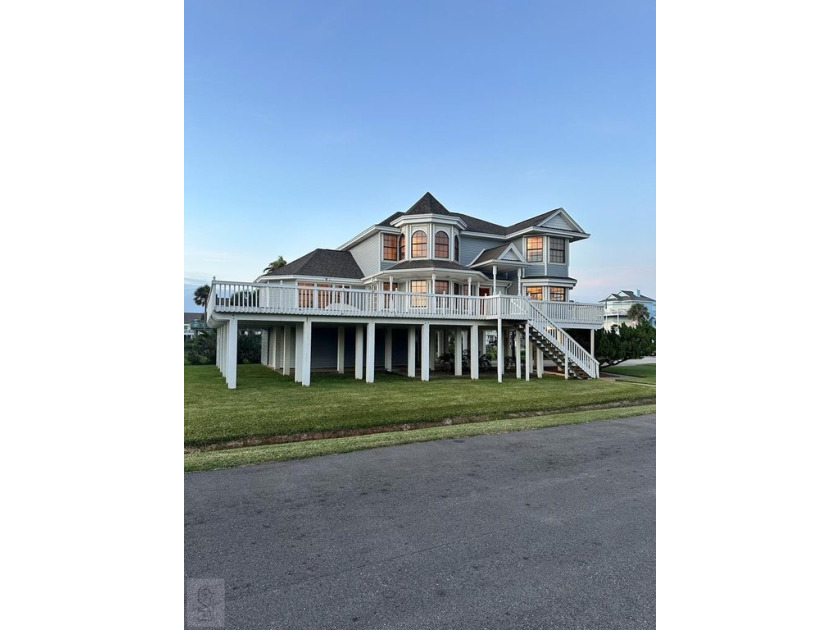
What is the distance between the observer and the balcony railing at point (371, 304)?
31.5ft

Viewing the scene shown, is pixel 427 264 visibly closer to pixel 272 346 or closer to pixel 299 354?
pixel 299 354

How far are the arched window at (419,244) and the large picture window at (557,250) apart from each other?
448cm

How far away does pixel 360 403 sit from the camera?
768cm

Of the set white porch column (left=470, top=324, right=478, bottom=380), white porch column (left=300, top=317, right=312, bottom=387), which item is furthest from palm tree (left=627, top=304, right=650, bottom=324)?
white porch column (left=300, top=317, right=312, bottom=387)

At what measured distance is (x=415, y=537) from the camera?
2.54 meters

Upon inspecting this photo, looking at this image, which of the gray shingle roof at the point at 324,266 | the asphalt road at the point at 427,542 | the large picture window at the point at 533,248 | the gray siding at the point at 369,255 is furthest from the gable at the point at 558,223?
the asphalt road at the point at 427,542

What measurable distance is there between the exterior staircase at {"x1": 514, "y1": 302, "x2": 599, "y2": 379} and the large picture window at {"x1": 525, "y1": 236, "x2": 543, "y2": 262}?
148 inches

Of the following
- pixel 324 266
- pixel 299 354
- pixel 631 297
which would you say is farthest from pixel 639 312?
pixel 324 266

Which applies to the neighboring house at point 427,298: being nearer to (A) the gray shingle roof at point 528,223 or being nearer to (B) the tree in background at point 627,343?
(A) the gray shingle roof at point 528,223

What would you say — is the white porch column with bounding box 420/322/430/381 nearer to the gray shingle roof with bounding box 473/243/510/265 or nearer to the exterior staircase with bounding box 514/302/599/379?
the exterior staircase with bounding box 514/302/599/379
